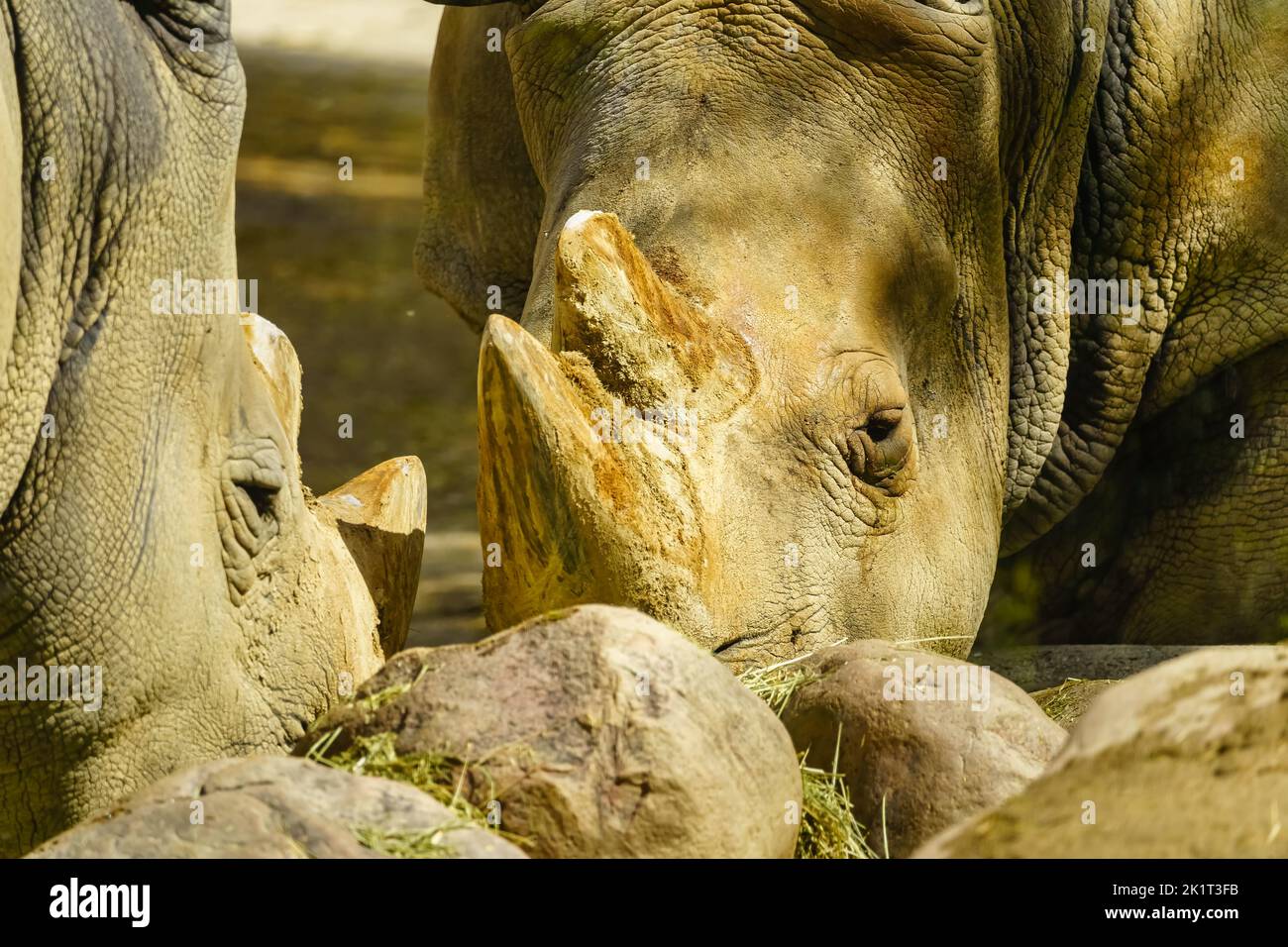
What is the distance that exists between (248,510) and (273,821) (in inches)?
34.7

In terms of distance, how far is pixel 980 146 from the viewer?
15.5ft

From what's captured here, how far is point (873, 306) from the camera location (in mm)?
4402

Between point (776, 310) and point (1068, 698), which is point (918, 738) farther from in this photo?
point (1068, 698)

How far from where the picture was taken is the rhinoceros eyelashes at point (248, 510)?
3.16 meters

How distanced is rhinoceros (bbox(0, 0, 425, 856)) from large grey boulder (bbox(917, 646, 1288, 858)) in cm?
121

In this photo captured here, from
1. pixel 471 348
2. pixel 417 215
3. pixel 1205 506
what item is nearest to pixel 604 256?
pixel 1205 506

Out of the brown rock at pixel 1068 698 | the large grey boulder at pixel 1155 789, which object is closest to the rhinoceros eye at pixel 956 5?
the brown rock at pixel 1068 698

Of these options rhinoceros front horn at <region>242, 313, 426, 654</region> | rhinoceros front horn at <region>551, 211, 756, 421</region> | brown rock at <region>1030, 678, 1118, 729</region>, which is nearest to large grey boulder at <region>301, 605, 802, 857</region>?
rhinoceros front horn at <region>242, 313, 426, 654</region>

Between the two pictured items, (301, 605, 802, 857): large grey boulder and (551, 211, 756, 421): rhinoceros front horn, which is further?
(551, 211, 756, 421): rhinoceros front horn

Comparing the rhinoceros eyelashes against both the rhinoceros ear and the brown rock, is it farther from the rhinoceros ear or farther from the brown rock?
the rhinoceros ear

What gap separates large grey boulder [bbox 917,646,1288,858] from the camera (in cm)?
237

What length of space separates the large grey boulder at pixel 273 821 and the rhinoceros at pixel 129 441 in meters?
0.49

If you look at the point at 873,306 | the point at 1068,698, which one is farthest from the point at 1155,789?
the point at 1068,698
